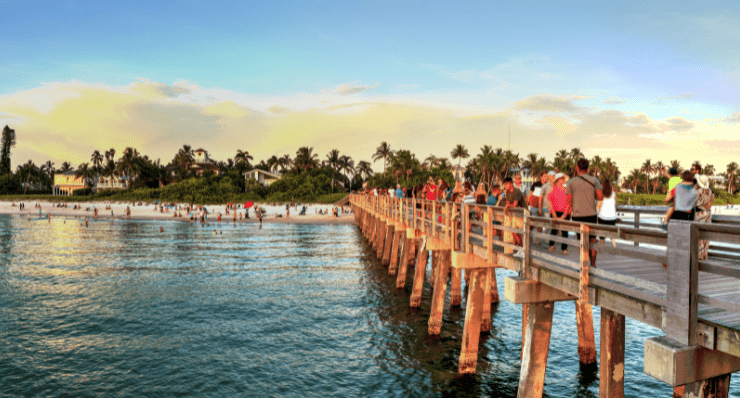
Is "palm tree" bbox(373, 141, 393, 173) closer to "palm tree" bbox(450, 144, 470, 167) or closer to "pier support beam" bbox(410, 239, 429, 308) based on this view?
"palm tree" bbox(450, 144, 470, 167)

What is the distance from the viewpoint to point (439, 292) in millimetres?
14812

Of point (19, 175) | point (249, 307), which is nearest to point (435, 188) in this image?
point (249, 307)

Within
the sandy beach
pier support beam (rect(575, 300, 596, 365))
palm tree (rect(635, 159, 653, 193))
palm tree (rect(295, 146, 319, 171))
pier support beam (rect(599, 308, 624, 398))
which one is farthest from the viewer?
palm tree (rect(635, 159, 653, 193))

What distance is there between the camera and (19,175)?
128750 mm

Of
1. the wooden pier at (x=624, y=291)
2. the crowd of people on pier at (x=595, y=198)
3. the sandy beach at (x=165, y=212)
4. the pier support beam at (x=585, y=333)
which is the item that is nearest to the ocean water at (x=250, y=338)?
the pier support beam at (x=585, y=333)

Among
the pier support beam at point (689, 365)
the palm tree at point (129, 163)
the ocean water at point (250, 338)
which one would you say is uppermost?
the palm tree at point (129, 163)

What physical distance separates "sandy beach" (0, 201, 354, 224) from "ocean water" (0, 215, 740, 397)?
4116cm

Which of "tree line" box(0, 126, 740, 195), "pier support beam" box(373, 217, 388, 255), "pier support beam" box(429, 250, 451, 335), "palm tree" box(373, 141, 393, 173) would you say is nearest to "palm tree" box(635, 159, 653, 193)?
"tree line" box(0, 126, 740, 195)

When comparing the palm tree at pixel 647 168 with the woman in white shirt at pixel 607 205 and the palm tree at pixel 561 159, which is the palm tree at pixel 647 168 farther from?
the woman in white shirt at pixel 607 205

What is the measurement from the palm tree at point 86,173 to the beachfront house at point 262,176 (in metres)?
42.8

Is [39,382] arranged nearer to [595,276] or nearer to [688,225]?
[595,276]

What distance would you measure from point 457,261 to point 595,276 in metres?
4.74

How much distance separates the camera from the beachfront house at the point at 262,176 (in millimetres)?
110500

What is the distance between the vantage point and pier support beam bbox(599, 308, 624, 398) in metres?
6.97
